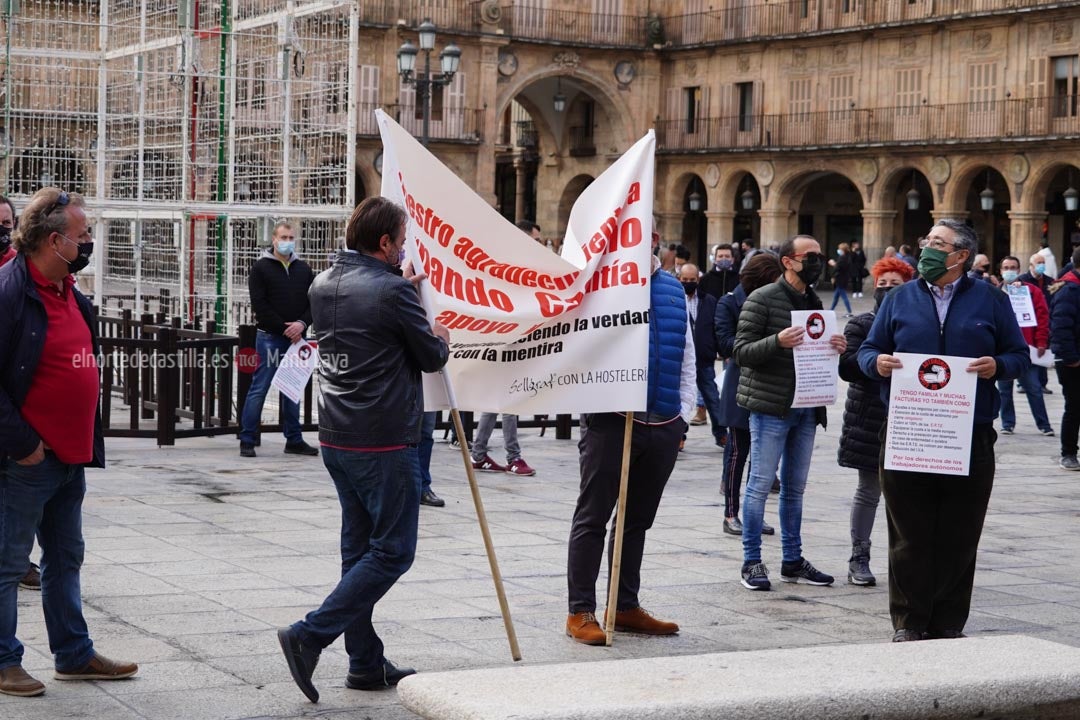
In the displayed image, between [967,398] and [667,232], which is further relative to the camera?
[667,232]

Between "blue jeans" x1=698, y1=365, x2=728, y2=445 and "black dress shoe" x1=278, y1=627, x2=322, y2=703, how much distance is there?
27.3 feet

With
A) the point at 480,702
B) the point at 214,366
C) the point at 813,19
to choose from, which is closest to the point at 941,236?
the point at 480,702

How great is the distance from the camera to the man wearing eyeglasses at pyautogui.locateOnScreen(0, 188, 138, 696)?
5.54 m

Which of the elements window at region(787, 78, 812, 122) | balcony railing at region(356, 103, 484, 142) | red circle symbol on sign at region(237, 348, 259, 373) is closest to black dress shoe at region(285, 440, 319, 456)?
red circle symbol on sign at region(237, 348, 259, 373)

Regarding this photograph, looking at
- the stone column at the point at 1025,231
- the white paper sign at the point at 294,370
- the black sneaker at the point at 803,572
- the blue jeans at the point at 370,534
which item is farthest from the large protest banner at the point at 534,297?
the stone column at the point at 1025,231

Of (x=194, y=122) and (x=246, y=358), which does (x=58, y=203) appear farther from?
(x=194, y=122)

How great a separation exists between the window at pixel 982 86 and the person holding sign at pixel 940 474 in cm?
3414

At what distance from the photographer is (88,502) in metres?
9.82

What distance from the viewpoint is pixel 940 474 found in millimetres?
6609

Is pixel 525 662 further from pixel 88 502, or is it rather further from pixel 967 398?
pixel 88 502

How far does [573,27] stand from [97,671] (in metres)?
41.3

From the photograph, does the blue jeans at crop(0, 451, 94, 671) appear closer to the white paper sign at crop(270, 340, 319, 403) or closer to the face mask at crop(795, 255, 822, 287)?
the face mask at crop(795, 255, 822, 287)

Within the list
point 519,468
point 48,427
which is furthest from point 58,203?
point 519,468

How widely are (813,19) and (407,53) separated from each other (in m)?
18.5
